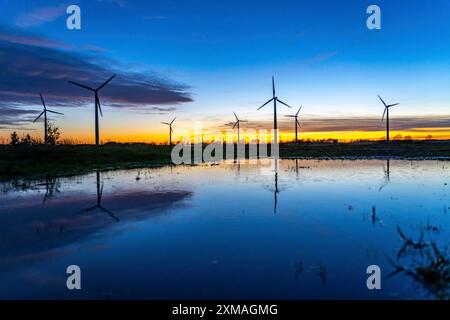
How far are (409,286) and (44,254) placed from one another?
1097cm

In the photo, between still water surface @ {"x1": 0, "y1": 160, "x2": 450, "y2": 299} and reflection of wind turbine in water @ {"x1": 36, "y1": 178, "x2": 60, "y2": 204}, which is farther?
reflection of wind turbine in water @ {"x1": 36, "y1": 178, "x2": 60, "y2": 204}

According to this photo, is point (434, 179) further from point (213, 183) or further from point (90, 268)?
point (90, 268)

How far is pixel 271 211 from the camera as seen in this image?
1755cm

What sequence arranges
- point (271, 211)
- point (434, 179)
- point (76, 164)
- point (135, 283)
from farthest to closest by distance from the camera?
1. point (76, 164)
2. point (434, 179)
3. point (271, 211)
4. point (135, 283)

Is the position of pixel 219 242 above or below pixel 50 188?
below

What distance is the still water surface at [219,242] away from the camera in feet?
28.0

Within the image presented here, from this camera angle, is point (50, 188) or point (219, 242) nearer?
point (219, 242)

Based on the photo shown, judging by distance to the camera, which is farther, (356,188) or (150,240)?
(356,188)

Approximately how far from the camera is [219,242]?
12.4 metres

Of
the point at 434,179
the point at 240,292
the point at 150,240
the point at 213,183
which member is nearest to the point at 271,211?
the point at 150,240

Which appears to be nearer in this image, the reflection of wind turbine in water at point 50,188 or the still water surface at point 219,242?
the still water surface at point 219,242

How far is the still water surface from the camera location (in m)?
8.55

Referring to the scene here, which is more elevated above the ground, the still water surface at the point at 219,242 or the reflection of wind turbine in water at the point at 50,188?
the reflection of wind turbine in water at the point at 50,188

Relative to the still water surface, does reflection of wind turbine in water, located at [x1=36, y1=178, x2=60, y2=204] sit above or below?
above
